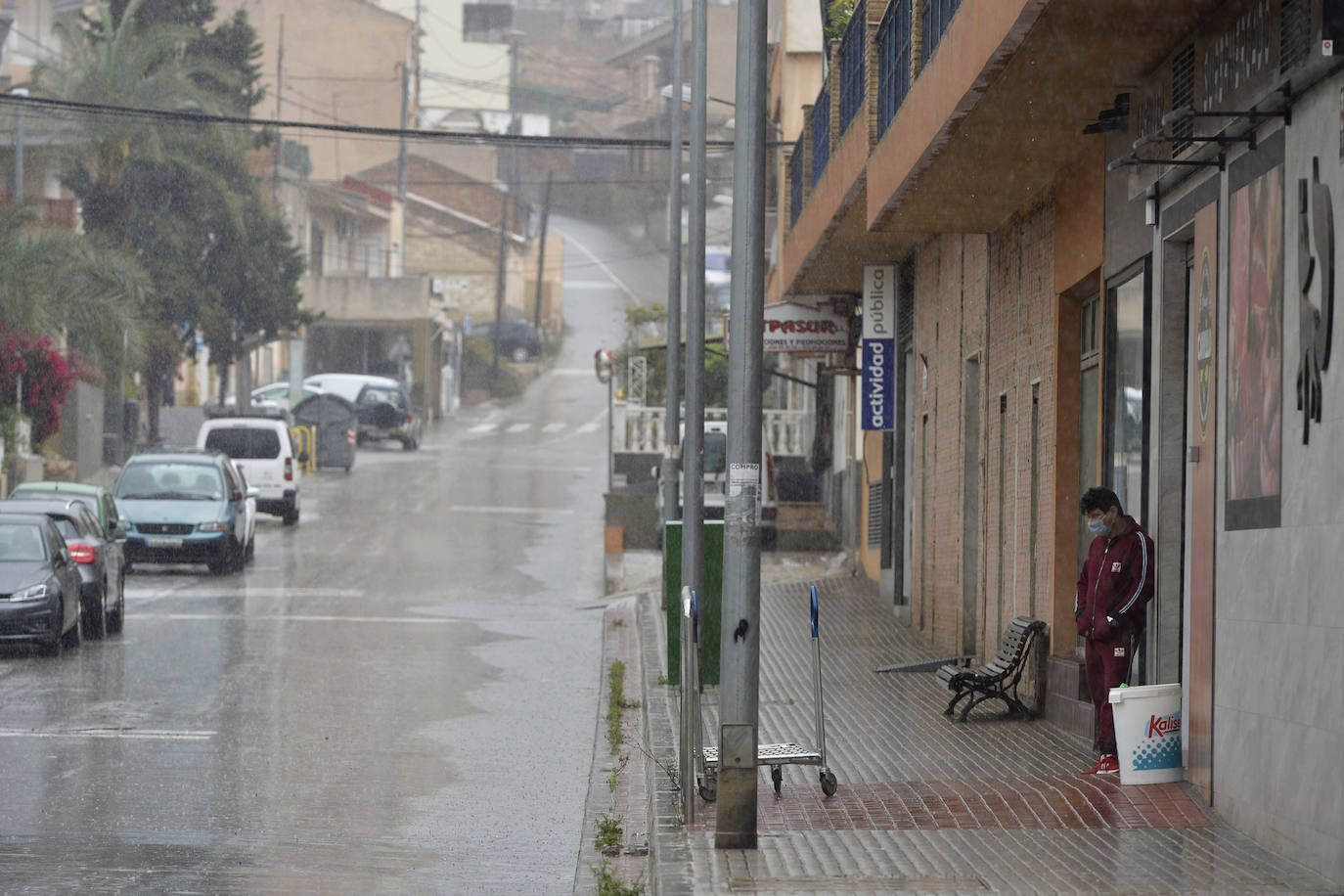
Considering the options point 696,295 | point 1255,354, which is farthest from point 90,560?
point 1255,354

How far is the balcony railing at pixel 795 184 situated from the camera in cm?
2442

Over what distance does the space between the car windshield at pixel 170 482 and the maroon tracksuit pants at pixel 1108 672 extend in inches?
764

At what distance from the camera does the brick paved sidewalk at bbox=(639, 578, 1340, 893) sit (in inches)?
300

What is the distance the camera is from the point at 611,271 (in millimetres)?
98812

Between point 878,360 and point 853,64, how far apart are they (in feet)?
13.9

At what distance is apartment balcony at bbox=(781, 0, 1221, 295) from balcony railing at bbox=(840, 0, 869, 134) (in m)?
0.03

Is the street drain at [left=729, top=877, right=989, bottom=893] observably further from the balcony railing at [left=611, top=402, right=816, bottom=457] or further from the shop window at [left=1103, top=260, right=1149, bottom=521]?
the balcony railing at [left=611, top=402, right=816, bottom=457]

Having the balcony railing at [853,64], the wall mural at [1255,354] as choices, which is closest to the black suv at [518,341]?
the balcony railing at [853,64]

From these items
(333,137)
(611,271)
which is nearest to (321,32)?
(333,137)

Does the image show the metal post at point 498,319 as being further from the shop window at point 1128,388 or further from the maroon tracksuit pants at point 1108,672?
the maroon tracksuit pants at point 1108,672

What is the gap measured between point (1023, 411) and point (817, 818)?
631 centimetres

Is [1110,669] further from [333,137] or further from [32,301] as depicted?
[333,137]

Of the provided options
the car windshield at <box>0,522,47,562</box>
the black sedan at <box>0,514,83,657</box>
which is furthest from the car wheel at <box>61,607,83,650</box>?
the car windshield at <box>0,522,47,562</box>

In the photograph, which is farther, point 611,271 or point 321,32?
point 611,271
